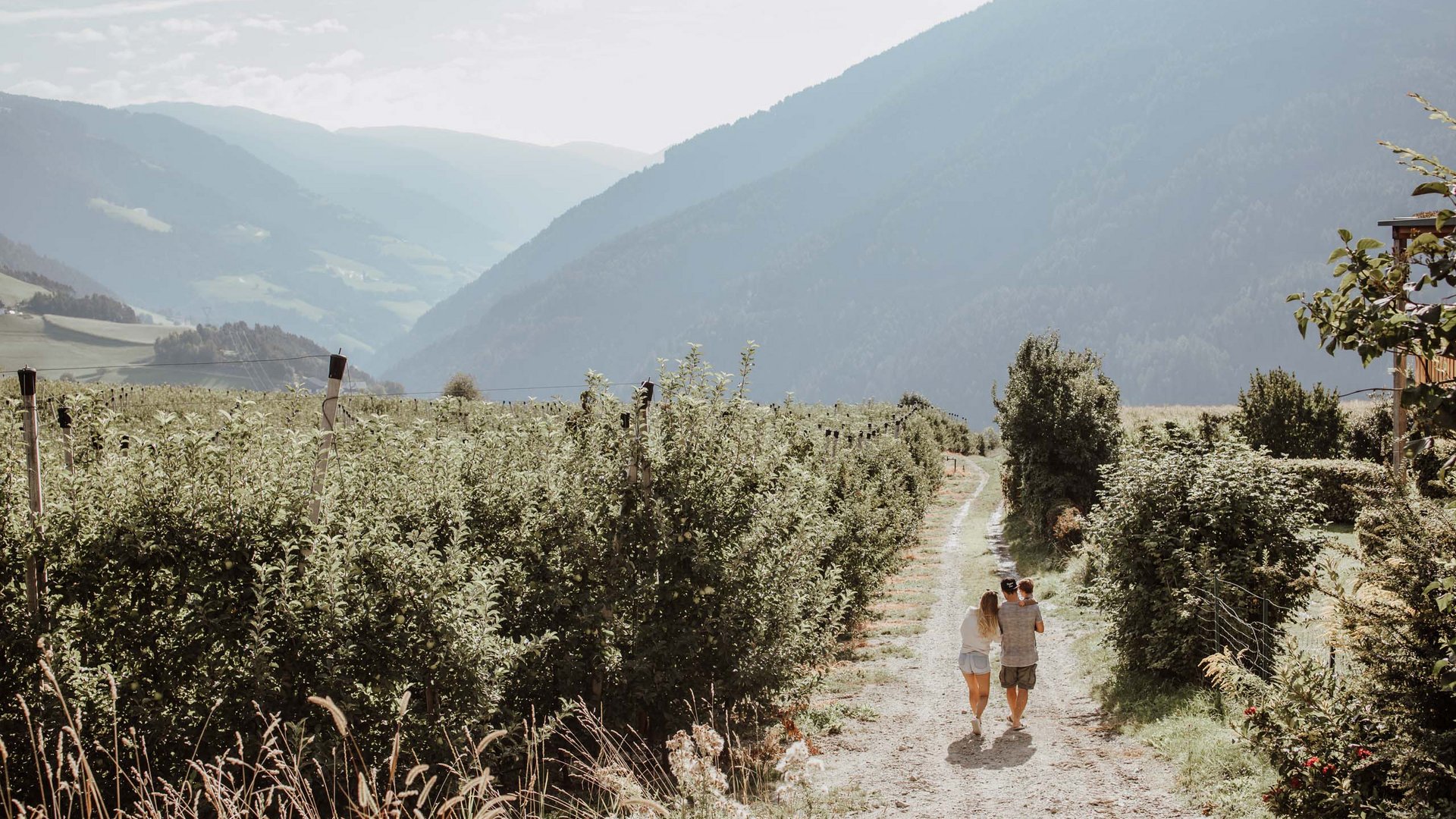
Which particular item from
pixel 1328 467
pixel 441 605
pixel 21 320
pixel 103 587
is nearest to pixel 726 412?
pixel 441 605

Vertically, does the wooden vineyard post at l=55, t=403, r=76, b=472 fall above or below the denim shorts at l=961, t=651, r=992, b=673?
above

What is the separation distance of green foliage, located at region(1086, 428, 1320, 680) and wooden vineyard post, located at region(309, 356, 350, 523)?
883cm

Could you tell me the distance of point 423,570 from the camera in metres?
7.12

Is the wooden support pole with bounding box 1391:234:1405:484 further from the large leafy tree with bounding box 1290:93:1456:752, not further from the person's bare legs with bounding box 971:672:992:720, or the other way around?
the person's bare legs with bounding box 971:672:992:720

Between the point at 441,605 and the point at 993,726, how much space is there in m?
6.51

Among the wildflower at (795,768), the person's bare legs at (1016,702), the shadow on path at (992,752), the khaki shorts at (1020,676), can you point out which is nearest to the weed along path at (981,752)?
the shadow on path at (992,752)

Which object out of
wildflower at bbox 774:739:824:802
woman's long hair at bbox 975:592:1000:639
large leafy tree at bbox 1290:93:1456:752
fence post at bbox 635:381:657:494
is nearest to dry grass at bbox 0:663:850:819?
wildflower at bbox 774:739:824:802

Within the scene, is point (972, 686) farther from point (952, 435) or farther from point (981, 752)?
point (952, 435)

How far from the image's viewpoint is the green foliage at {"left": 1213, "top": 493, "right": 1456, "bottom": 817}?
5277 millimetres

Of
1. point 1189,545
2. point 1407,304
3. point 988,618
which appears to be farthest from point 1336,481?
point 1407,304

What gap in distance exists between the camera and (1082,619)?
1566 centimetres

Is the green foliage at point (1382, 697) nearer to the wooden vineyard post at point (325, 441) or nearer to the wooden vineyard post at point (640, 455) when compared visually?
the wooden vineyard post at point (640, 455)

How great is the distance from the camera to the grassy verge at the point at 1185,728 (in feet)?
24.4

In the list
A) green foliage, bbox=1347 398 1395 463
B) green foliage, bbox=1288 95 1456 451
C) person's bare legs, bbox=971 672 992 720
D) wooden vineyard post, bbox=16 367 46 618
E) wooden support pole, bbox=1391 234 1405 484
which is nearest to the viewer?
green foliage, bbox=1288 95 1456 451
